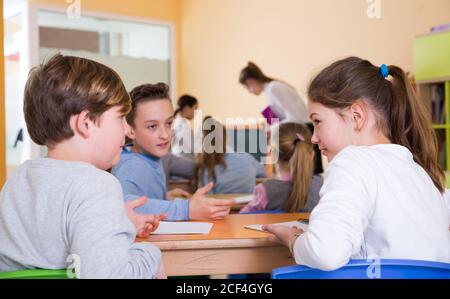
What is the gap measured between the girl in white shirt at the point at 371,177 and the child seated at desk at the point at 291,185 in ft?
2.52

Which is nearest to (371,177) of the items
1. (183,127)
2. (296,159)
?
(296,159)

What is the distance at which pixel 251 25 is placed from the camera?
5.06m

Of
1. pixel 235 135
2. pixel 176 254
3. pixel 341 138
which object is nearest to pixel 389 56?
pixel 235 135

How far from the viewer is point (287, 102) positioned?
11.8ft

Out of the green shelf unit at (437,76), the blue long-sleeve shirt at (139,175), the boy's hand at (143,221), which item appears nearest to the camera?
the boy's hand at (143,221)

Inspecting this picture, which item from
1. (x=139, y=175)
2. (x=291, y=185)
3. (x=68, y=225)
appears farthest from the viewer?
(x=291, y=185)

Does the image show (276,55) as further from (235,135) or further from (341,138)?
(341,138)

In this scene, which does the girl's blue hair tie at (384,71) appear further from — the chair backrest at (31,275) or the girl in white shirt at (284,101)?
the girl in white shirt at (284,101)

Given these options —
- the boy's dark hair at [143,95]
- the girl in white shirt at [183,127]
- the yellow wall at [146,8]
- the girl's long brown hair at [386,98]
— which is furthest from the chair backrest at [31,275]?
the yellow wall at [146,8]

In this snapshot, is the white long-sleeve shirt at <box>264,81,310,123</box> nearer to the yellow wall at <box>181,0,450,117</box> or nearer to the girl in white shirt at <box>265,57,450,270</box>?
the yellow wall at <box>181,0,450,117</box>

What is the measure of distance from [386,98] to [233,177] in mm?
1482

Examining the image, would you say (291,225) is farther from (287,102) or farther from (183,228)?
(287,102)

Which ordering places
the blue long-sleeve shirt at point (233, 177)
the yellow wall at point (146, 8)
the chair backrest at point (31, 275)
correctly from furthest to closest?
the yellow wall at point (146, 8)
the blue long-sleeve shirt at point (233, 177)
the chair backrest at point (31, 275)

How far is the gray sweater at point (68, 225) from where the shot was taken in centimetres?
87
